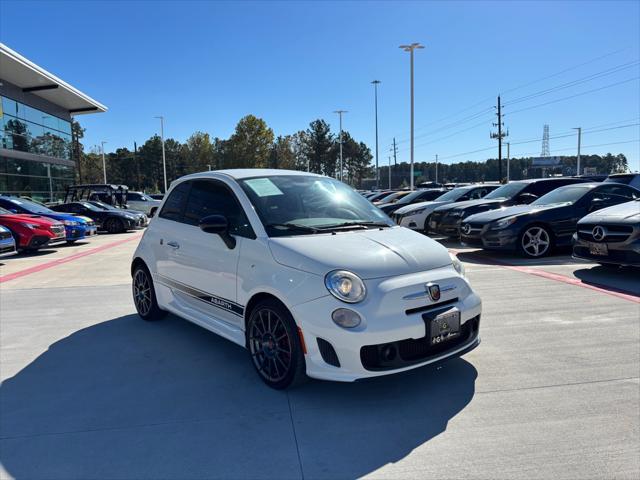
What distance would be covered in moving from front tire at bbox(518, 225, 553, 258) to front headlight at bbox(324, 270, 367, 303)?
708 cm

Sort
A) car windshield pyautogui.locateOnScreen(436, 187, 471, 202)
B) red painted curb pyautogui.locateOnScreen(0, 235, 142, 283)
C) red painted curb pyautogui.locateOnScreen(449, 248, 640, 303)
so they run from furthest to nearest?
car windshield pyautogui.locateOnScreen(436, 187, 471, 202), red painted curb pyautogui.locateOnScreen(0, 235, 142, 283), red painted curb pyautogui.locateOnScreen(449, 248, 640, 303)

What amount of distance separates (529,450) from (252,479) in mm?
1590

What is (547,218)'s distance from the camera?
9.16 metres

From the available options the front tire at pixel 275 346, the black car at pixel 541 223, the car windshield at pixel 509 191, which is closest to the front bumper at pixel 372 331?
the front tire at pixel 275 346

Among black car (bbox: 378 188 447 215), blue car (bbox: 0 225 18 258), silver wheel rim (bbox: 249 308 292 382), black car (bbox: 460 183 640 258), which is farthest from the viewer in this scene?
black car (bbox: 378 188 447 215)

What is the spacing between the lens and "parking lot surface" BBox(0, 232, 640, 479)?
2611 mm

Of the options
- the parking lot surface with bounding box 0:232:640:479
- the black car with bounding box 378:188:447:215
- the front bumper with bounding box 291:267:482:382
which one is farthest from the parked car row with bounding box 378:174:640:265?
the front bumper with bounding box 291:267:482:382

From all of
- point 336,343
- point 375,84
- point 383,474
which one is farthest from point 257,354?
point 375,84

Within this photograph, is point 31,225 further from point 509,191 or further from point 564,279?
point 509,191

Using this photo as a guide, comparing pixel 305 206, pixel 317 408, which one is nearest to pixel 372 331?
pixel 317 408

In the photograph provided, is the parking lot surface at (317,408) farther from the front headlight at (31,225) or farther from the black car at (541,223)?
the front headlight at (31,225)

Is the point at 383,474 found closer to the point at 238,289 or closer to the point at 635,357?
the point at 238,289

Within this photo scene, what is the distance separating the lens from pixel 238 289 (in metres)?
3.70

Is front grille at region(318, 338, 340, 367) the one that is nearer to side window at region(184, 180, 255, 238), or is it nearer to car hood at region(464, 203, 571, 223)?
side window at region(184, 180, 255, 238)
